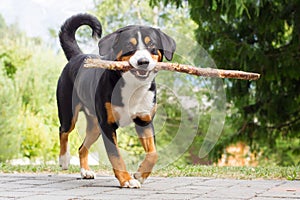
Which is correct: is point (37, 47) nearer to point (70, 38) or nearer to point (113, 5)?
point (113, 5)

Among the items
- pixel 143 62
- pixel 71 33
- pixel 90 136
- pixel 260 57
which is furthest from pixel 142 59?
pixel 260 57

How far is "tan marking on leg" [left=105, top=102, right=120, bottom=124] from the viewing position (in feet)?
13.3

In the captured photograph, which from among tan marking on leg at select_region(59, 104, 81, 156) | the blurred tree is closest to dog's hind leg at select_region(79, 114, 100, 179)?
tan marking on leg at select_region(59, 104, 81, 156)

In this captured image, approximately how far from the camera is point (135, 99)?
4.05 meters

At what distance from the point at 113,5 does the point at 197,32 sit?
36.5 feet

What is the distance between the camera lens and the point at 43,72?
14109 millimetres

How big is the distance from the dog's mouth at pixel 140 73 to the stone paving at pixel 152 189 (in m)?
0.77

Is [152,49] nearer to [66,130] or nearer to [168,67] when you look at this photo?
[168,67]

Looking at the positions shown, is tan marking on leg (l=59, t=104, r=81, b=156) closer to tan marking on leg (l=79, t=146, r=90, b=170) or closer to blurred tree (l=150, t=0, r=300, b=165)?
tan marking on leg (l=79, t=146, r=90, b=170)

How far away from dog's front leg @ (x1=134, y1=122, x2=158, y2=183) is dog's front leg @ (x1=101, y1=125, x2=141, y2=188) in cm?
13

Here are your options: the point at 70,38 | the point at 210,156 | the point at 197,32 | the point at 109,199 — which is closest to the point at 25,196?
the point at 109,199

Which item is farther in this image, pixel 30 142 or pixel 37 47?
pixel 37 47

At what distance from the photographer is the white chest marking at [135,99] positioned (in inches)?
158

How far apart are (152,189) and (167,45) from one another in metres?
1.00
